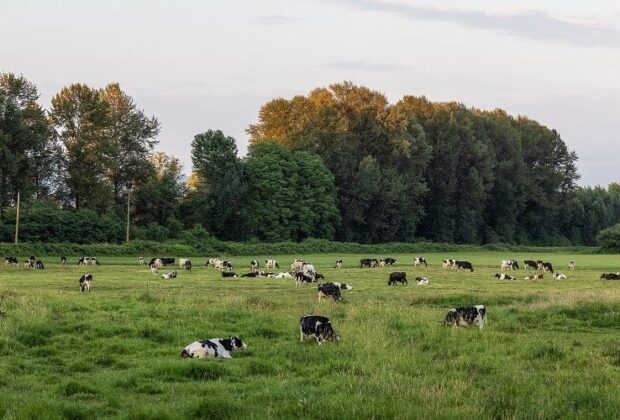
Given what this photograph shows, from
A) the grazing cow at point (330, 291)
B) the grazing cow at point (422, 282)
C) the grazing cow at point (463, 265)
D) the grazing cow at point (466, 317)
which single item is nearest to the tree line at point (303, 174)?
the grazing cow at point (463, 265)

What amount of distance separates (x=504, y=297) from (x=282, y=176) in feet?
212

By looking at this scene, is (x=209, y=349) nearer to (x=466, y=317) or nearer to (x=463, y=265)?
(x=466, y=317)

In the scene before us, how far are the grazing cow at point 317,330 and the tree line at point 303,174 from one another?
183ft

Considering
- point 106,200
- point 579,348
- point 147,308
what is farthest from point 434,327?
point 106,200

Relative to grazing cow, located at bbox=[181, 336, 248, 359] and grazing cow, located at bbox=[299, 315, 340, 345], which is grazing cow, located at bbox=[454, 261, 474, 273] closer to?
grazing cow, located at bbox=[299, 315, 340, 345]

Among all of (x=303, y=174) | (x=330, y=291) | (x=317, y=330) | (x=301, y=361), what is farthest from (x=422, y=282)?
(x=303, y=174)

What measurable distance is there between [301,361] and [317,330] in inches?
85.8

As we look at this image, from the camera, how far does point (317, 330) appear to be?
54.5ft

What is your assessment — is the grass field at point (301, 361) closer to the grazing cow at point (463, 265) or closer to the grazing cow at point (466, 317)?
the grazing cow at point (466, 317)

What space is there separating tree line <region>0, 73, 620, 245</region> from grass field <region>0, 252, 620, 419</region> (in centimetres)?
5178

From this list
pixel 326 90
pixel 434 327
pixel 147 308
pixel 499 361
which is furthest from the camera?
pixel 326 90

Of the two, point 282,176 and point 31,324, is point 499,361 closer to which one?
point 31,324

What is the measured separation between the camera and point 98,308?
21.3 metres

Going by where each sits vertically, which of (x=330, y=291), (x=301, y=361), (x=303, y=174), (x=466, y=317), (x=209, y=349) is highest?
(x=303, y=174)
